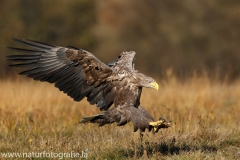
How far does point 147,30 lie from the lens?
29.2 meters

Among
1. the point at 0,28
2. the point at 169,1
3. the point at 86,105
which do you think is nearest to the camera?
the point at 86,105

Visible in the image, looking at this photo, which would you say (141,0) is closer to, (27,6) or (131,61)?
(27,6)

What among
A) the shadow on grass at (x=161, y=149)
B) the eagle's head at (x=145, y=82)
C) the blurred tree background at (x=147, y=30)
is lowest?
the shadow on grass at (x=161, y=149)

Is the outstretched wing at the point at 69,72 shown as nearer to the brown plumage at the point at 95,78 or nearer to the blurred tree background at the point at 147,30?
the brown plumage at the point at 95,78


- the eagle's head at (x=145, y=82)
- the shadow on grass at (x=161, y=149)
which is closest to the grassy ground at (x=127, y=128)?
the shadow on grass at (x=161, y=149)

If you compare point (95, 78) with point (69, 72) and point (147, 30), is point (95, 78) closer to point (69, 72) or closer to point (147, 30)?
point (69, 72)

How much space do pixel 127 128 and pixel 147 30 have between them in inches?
757

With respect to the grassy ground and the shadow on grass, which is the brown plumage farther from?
the grassy ground

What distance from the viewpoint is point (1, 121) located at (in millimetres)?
9844

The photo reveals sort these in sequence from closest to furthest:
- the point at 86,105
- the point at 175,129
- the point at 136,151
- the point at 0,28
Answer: the point at 136,151 < the point at 175,129 < the point at 86,105 < the point at 0,28

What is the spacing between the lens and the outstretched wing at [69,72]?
27.1 ft

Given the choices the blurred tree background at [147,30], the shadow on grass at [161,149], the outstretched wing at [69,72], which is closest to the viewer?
Result: the shadow on grass at [161,149]

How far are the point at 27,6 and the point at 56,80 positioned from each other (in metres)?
21.2

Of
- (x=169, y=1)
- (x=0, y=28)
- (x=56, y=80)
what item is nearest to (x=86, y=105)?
(x=56, y=80)
